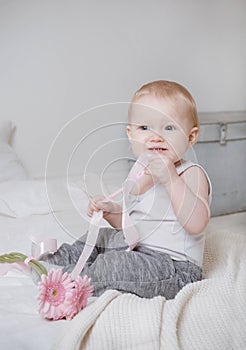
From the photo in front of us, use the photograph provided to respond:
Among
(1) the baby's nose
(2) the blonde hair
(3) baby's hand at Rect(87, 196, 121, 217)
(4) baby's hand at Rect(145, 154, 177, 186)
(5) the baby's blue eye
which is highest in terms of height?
(2) the blonde hair

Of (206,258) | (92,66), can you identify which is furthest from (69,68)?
(206,258)

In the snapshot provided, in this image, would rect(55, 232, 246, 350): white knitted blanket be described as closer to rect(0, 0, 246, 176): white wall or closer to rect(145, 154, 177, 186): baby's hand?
rect(145, 154, 177, 186): baby's hand

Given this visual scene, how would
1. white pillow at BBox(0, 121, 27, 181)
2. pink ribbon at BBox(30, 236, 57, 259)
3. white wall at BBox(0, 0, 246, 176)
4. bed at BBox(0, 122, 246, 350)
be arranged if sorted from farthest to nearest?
white wall at BBox(0, 0, 246, 176)
white pillow at BBox(0, 121, 27, 181)
pink ribbon at BBox(30, 236, 57, 259)
bed at BBox(0, 122, 246, 350)

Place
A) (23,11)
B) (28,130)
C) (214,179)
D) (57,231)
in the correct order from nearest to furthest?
(57,231), (23,11), (28,130), (214,179)

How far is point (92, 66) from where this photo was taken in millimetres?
1877

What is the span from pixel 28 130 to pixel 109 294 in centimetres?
114

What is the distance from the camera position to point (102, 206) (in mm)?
877

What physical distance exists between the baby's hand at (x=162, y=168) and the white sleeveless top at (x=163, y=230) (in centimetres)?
5

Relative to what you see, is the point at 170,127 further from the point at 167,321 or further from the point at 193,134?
the point at 167,321

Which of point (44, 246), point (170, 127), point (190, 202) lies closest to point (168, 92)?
point (170, 127)

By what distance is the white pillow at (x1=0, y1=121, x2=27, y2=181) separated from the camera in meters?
1.58

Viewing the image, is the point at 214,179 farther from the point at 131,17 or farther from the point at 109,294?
the point at 109,294

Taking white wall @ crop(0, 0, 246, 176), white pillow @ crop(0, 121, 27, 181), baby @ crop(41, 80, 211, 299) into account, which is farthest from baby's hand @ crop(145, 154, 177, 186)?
white wall @ crop(0, 0, 246, 176)

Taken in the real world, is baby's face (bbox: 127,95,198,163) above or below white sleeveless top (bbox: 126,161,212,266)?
above
